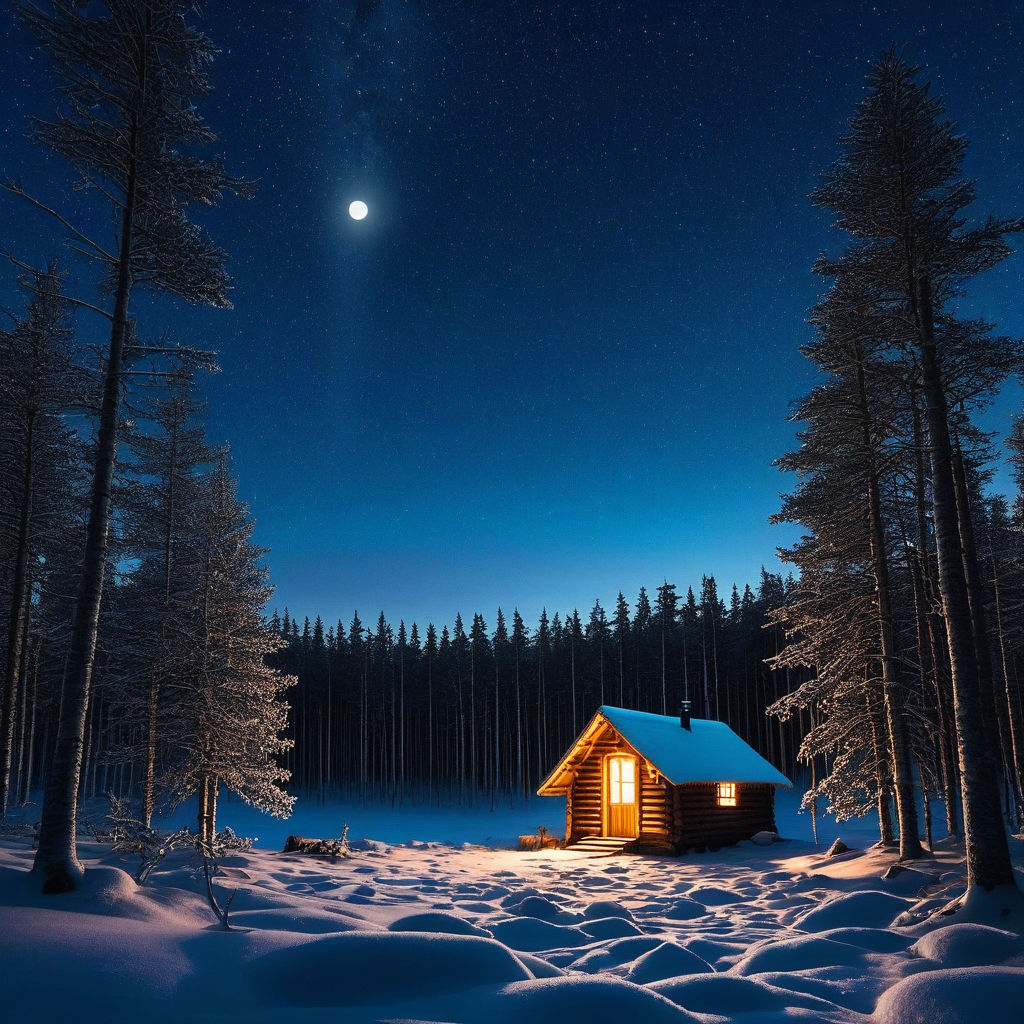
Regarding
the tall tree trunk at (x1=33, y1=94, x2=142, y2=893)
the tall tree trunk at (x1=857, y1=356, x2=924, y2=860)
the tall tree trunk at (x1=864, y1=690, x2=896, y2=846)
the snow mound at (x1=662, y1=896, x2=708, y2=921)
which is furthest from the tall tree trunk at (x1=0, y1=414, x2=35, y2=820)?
the tall tree trunk at (x1=864, y1=690, x2=896, y2=846)

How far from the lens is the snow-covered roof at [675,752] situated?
2416cm

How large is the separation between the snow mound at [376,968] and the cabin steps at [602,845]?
62.8 ft

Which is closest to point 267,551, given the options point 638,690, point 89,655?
point 89,655

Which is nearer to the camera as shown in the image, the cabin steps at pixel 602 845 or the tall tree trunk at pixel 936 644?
the tall tree trunk at pixel 936 644

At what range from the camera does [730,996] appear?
20.4 feet

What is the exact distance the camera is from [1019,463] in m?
30.1

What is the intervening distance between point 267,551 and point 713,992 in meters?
18.9

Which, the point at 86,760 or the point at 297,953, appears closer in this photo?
the point at 297,953

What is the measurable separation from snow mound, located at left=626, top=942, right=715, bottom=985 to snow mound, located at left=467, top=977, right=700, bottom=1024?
2185mm

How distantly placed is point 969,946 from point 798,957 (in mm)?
1840

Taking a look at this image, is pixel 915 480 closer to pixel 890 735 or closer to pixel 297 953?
pixel 890 735

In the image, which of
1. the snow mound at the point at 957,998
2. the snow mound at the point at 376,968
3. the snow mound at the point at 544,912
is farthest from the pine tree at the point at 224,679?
the snow mound at the point at 957,998

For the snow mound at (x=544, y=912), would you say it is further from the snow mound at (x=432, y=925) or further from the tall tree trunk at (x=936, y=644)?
the tall tree trunk at (x=936, y=644)

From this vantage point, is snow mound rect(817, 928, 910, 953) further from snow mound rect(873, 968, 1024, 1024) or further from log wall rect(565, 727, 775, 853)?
log wall rect(565, 727, 775, 853)
